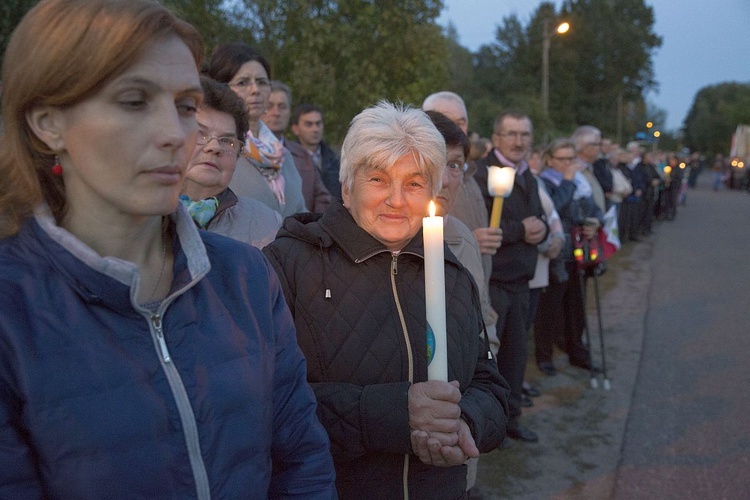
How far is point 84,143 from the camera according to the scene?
121cm

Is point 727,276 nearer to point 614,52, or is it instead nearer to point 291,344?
point 291,344

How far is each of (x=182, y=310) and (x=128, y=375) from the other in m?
0.16

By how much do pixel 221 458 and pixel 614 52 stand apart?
56.3 m

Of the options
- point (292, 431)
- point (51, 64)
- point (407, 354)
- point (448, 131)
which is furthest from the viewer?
point (448, 131)

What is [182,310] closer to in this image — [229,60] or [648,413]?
[229,60]

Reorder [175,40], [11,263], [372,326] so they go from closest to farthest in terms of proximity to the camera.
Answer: [11,263]
[175,40]
[372,326]

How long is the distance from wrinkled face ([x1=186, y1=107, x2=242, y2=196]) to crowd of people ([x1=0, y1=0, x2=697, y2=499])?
39 centimetres

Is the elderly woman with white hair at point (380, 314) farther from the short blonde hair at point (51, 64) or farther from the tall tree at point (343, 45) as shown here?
the tall tree at point (343, 45)

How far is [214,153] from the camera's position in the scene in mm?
2469

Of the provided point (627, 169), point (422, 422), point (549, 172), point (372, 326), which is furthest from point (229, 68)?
point (627, 169)

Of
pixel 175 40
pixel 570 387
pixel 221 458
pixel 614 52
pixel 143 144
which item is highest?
pixel 614 52

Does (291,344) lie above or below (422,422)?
above

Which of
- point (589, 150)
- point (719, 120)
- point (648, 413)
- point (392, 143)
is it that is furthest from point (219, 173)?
point (719, 120)

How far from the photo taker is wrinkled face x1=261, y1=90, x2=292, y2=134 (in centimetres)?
513
